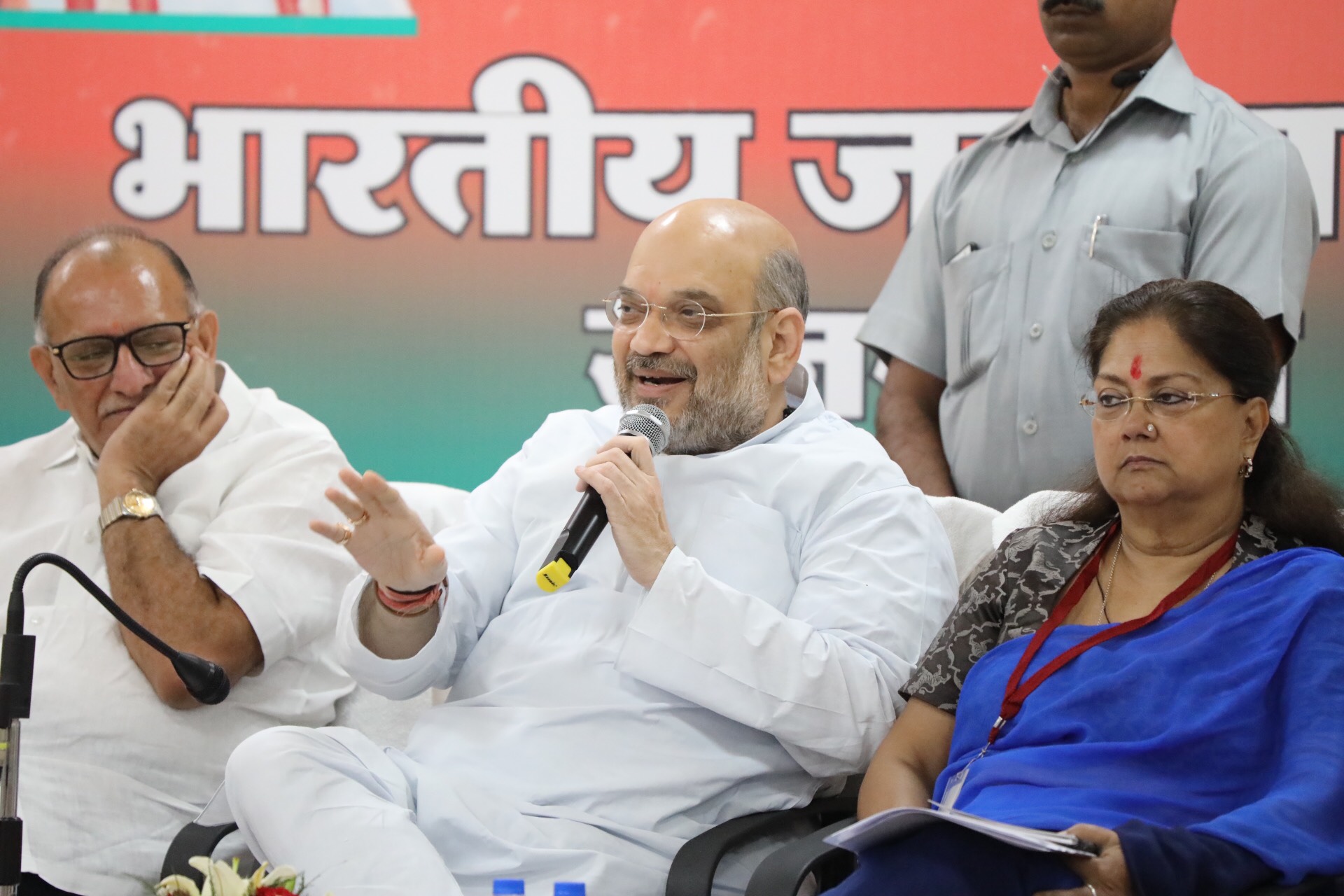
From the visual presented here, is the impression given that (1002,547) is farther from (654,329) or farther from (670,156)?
(670,156)

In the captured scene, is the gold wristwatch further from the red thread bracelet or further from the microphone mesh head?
the microphone mesh head

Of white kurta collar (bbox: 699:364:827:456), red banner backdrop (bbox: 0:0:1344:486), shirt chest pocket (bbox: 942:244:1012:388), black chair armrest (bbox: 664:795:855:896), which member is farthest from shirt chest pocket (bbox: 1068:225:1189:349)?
black chair armrest (bbox: 664:795:855:896)

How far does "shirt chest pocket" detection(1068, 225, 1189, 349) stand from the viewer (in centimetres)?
317

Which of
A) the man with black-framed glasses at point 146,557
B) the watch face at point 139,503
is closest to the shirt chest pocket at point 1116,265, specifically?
the man with black-framed glasses at point 146,557

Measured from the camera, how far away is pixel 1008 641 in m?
2.33

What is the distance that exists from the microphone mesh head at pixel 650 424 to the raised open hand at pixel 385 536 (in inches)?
15.6

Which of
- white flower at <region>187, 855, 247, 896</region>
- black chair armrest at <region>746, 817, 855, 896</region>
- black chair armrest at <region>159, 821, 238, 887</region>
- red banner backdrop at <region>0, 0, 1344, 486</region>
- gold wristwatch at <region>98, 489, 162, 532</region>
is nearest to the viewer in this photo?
white flower at <region>187, 855, 247, 896</region>

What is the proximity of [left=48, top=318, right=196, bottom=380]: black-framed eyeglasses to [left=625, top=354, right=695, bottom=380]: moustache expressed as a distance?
0.99 metres

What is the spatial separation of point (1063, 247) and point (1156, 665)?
1.40 metres

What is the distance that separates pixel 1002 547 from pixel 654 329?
28.5 inches

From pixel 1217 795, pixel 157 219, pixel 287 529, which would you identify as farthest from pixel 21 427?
pixel 1217 795

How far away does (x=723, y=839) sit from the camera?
87.1 inches

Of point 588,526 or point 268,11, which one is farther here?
point 268,11

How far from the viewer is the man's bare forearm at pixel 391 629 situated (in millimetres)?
2518
